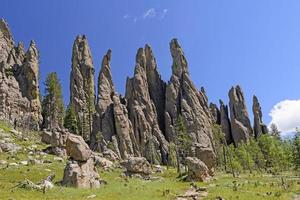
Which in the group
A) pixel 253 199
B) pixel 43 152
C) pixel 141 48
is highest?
pixel 141 48

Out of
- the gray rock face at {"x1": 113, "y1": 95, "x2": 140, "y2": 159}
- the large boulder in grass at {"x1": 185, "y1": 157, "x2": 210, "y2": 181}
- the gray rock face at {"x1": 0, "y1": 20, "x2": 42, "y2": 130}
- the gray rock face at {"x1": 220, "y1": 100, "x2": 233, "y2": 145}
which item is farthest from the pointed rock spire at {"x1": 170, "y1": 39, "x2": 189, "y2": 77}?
the large boulder in grass at {"x1": 185, "y1": 157, "x2": 210, "y2": 181}

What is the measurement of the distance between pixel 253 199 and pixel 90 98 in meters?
121

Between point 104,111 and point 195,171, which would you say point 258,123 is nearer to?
point 104,111

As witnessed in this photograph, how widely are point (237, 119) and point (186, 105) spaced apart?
126ft

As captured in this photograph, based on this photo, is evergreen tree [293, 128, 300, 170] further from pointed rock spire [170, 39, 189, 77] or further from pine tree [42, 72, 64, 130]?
pine tree [42, 72, 64, 130]

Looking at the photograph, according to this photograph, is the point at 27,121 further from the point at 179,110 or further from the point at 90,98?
the point at 179,110

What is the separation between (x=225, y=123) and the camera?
7269 inches

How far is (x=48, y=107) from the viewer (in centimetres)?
13188

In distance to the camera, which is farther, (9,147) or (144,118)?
(144,118)

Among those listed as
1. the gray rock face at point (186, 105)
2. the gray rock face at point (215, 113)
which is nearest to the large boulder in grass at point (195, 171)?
the gray rock face at point (186, 105)

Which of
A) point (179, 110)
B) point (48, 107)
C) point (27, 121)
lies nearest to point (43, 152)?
point (27, 121)

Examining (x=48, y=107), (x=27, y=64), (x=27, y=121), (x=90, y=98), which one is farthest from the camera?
(x=90, y=98)

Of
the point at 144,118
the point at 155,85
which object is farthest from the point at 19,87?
the point at 155,85

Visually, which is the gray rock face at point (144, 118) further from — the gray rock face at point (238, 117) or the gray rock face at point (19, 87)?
the gray rock face at point (238, 117)
